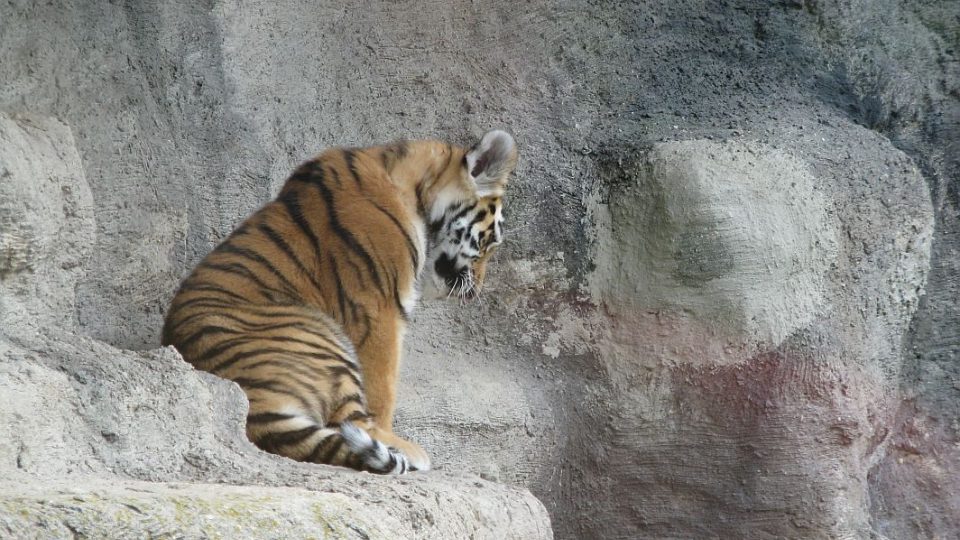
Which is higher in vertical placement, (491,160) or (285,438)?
(491,160)

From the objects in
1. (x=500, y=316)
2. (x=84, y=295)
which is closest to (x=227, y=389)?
(x=84, y=295)

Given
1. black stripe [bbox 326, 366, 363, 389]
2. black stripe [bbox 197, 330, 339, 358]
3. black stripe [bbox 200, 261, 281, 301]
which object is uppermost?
black stripe [bbox 200, 261, 281, 301]

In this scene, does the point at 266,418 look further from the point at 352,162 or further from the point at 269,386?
the point at 352,162

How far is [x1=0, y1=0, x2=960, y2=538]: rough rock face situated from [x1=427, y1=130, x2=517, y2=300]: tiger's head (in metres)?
0.62

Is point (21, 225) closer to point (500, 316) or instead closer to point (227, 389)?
point (227, 389)

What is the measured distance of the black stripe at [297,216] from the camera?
4.01 metres

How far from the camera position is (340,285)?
3939 millimetres

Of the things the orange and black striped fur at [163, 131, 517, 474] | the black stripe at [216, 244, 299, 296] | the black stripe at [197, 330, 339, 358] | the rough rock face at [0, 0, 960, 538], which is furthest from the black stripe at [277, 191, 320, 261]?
the rough rock face at [0, 0, 960, 538]

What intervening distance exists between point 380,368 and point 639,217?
5.63 feet

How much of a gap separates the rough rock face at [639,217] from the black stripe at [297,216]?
69cm

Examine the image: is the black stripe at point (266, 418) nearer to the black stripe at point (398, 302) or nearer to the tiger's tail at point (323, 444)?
the tiger's tail at point (323, 444)

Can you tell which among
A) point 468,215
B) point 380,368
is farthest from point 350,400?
point 468,215

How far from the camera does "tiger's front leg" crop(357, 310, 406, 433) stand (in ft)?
12.8

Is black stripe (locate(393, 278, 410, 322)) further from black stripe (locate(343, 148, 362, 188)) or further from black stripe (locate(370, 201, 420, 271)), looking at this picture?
black stripe (locate(343, 148, 362, 188))
